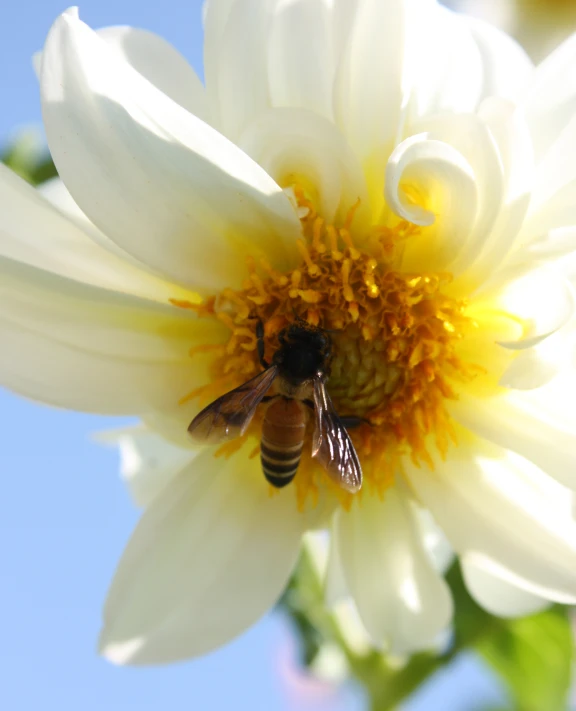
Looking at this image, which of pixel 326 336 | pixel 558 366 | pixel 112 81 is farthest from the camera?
pixel 326 336

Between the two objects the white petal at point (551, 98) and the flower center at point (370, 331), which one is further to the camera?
the flower center at point (370, 331)

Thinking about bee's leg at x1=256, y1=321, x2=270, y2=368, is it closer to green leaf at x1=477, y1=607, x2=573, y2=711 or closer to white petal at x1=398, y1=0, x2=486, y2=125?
white petal at x1=398, y1=0, x2=486, y2=125

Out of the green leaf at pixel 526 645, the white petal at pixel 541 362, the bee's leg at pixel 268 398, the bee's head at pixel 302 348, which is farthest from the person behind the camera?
the green leaf at pixel 526 645

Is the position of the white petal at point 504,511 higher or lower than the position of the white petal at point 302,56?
lower

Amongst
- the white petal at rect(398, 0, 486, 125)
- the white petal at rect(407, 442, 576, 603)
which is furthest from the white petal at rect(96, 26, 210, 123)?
the white petal at rect(407, 442, 576, 603)

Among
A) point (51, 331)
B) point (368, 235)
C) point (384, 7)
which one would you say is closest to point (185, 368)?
point (51, 331)

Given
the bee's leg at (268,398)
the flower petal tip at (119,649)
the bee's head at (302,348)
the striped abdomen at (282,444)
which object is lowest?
the flower petal tip at (119,649)

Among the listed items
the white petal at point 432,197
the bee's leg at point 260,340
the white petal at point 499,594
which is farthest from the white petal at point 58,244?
the white petal at point 499,594

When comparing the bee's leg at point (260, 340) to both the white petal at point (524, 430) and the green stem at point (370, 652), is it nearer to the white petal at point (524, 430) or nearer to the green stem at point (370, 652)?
the white petal at point (524, 430)

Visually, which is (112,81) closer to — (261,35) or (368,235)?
(261,35)
